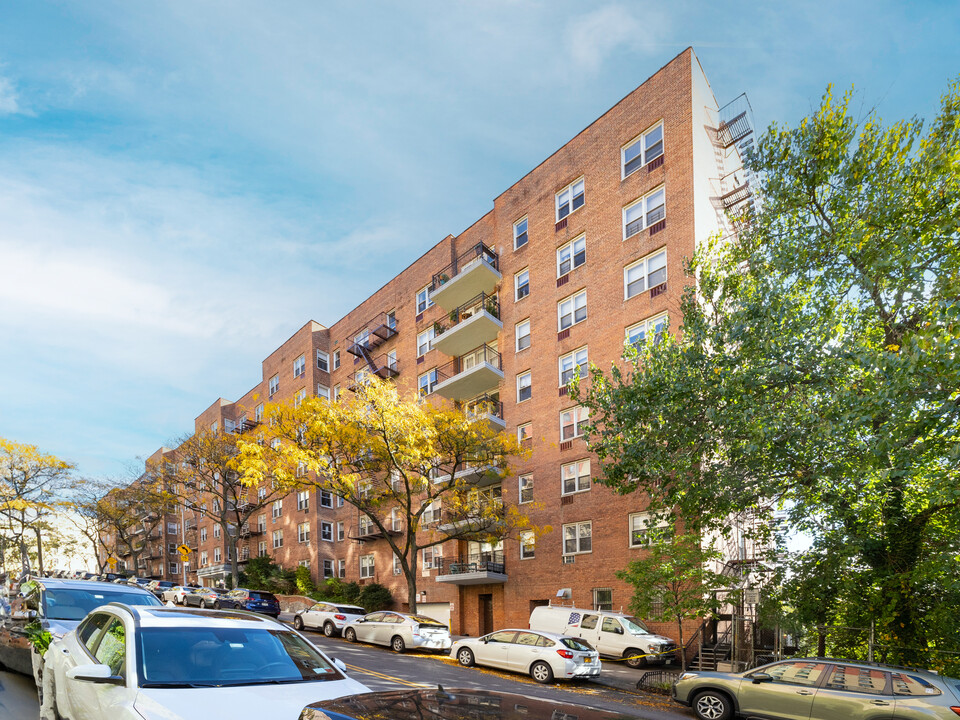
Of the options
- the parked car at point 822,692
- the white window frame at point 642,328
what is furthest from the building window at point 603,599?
the parked car at point 822,692

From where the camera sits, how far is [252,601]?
29.8m

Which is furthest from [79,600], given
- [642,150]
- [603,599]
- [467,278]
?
[467,278]

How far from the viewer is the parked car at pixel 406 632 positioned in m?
21.7

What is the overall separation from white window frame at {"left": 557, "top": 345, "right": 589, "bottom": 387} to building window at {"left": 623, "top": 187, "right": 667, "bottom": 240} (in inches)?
203

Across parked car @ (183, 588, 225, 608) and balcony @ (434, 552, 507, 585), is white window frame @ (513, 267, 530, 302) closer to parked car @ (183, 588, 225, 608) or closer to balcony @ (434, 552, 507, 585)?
balcony @ (434, 552, 507, 585)

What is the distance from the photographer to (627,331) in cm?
2736

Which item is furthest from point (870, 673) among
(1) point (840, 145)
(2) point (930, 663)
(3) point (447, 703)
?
(1) point (840, 145)

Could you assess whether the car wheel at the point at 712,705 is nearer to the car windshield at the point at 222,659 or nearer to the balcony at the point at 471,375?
the car windshield at the point at 222,659

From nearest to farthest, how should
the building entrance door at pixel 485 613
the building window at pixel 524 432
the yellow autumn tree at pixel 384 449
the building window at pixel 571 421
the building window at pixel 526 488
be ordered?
the yellow autumn tree at pixel 384 449 → the building window at pixel 571 421 → the building window at pixel 526 488 → the building window at pixel 524 432 → the building entrance door at pixel 485 613

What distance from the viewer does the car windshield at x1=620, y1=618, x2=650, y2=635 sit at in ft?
72.0

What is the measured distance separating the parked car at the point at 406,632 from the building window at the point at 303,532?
81.0 ft

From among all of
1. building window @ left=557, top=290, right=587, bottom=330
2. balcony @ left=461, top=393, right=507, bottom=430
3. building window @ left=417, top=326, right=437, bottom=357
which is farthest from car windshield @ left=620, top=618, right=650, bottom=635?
building window @ left=417, top=326, right=437, bottom=357

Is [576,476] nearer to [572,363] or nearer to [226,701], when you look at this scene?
[572,363]

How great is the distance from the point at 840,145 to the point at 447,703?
16.2 m
